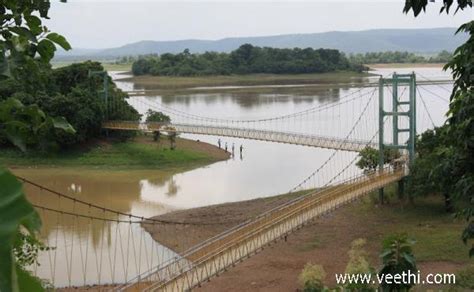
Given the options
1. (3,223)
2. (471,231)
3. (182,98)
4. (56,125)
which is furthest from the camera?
(182,98)

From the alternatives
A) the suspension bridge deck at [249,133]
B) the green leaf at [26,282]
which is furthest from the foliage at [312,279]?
the suspension bridge deck at [249,133]

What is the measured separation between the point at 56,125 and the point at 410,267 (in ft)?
6.86

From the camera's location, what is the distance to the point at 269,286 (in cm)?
809

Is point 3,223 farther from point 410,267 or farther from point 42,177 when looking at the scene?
point 42,177

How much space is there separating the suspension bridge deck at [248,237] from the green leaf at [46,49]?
4861 mm

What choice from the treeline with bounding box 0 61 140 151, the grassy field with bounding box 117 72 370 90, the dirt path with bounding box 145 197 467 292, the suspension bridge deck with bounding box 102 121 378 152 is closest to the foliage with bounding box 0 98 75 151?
the dirt path with bounding box 145 197 467 292

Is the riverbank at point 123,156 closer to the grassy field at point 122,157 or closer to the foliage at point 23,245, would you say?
the grassy field at point 122,157

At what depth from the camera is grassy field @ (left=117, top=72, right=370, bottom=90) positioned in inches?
1687

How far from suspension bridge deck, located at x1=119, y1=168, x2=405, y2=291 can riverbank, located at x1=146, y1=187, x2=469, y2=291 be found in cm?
57

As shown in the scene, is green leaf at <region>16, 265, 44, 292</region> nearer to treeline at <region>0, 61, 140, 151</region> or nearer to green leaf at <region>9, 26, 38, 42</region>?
green leaf at <region>9, 26, 38, 42</region>

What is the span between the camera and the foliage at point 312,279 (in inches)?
287

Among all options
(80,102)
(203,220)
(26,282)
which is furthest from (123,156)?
(26,282)

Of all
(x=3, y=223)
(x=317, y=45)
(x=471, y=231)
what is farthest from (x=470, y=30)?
(x=317, y=45)

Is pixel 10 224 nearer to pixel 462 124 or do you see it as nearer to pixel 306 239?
pixel 462 124
